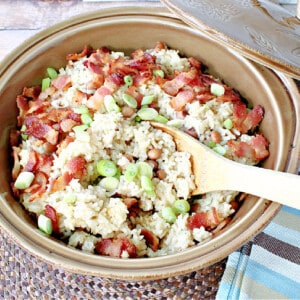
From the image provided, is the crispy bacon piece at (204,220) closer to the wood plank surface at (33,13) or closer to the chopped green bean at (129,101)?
the chopped green bean at (129,101)

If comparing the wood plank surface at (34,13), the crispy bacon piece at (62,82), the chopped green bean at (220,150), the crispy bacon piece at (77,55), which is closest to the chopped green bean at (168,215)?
the chopped green bean at (220,150)

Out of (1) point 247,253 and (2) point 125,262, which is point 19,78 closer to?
(2) point 125,262

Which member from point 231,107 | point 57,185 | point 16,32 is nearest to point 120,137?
point 57,185

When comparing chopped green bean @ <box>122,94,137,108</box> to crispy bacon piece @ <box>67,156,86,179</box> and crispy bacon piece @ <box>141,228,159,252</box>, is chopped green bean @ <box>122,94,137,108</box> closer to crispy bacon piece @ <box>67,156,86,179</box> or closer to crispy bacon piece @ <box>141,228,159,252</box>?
crispy bacon piece @ <box>67,156,86,179</box>

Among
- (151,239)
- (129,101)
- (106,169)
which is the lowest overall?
(151,239)

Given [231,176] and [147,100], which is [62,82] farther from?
[231,176]

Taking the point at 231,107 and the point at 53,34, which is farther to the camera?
the point at 53,34

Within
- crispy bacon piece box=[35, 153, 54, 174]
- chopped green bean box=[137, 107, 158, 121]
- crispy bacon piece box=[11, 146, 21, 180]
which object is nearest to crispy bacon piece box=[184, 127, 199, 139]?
chopped green bean box=[137, 107, 158, 121]

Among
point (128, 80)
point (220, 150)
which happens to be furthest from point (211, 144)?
point (128, 80)
